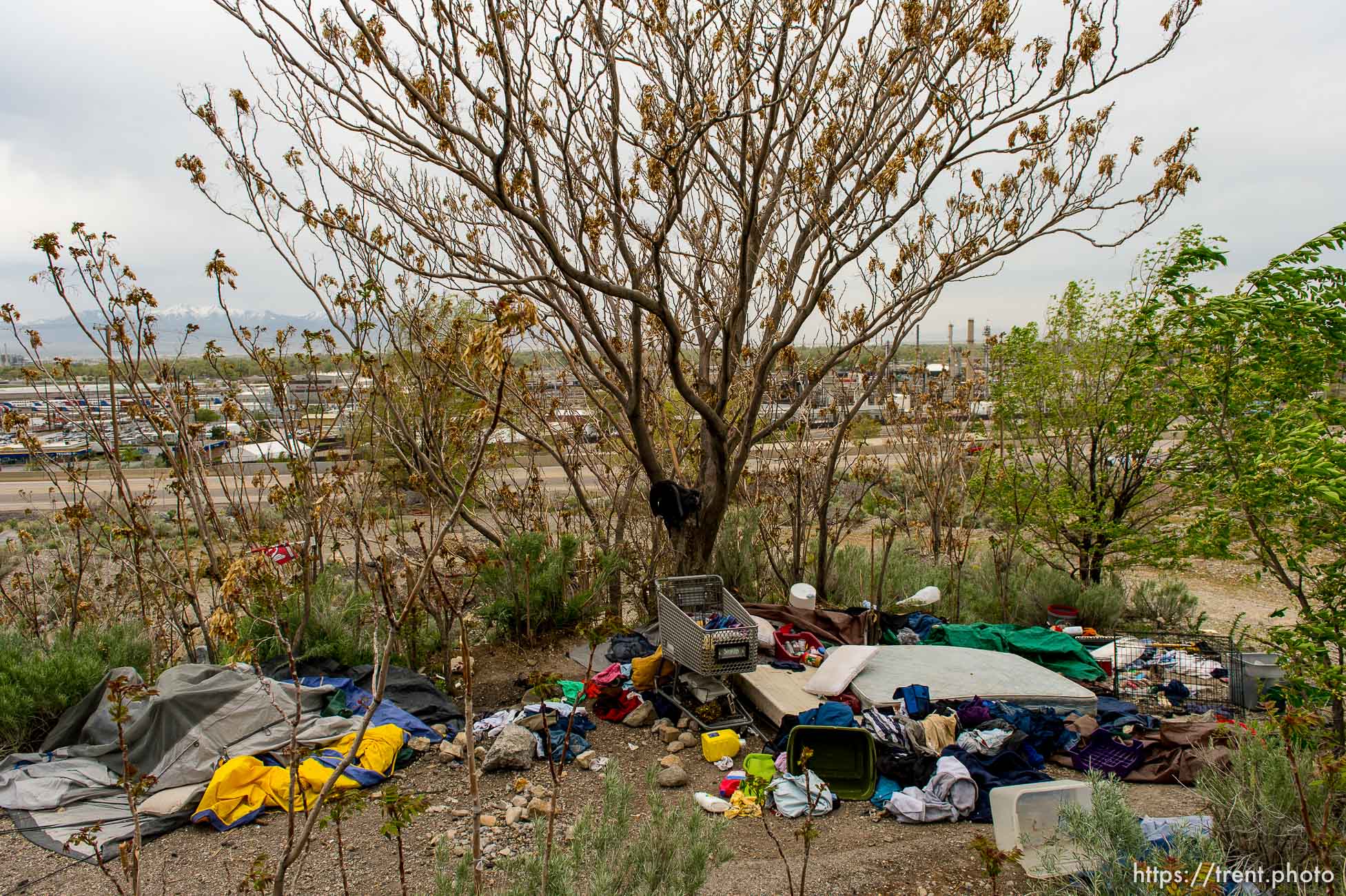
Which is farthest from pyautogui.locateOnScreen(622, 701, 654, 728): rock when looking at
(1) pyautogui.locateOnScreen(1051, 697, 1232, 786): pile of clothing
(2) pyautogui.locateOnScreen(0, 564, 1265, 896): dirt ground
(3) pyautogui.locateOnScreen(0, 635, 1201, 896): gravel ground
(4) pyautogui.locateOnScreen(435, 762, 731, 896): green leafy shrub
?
(1) pyautogui.locateOnScreen(1051, 697, 1232, 786): pile of clothing

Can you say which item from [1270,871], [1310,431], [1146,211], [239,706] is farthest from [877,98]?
[239,706]

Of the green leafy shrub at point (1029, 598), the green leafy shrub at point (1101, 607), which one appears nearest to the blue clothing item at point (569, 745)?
the green leafy shrub at point (1029, 598)

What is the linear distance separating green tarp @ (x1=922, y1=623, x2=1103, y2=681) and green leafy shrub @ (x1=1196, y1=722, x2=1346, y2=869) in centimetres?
301

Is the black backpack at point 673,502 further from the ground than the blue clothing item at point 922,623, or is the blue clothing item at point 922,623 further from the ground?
the black backpack at point 673,502

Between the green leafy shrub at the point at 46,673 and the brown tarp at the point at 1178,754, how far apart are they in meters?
6.34

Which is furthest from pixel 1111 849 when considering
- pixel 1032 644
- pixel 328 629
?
pixel 328 629

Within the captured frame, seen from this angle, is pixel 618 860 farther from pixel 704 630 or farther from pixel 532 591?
pixel 532 591

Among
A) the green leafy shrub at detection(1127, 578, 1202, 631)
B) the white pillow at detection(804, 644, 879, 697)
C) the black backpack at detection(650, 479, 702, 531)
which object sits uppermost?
the black backpack at detection(650, 479, 702, 531)

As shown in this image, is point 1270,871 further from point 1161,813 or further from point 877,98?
point 877,98

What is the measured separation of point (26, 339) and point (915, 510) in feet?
51.4

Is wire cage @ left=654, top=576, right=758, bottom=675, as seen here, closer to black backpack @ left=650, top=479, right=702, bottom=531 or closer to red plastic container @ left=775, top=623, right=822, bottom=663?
red plastic container @ left=775, top=623, right=822, bottom=663

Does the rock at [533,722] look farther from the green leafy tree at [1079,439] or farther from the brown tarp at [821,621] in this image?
the green leafy tree at [1079,439]

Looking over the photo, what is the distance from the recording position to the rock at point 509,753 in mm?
5246

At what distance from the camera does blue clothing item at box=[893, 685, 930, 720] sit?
5.84 m
